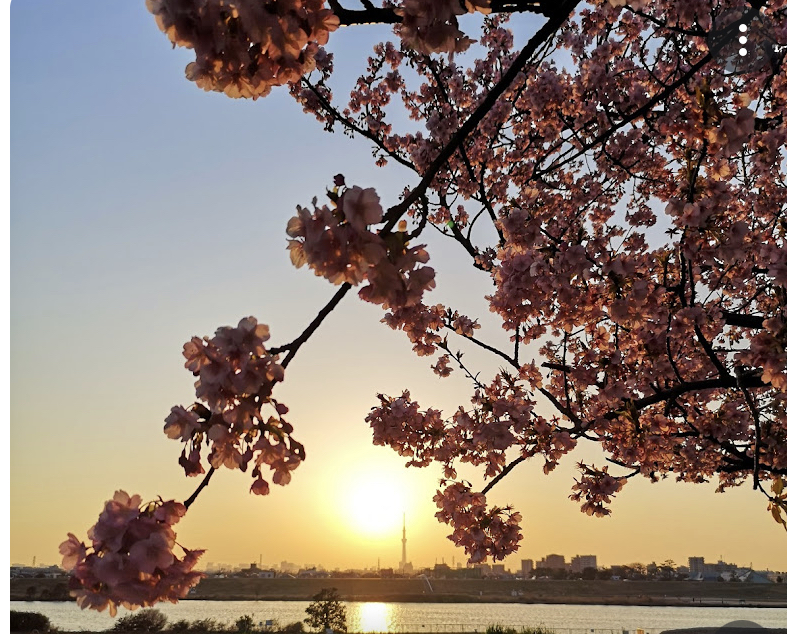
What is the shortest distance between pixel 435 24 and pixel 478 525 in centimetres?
357

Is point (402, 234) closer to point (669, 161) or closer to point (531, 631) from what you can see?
point (669, 161)

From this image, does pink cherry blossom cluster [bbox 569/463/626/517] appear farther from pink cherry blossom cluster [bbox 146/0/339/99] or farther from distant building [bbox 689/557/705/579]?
distant building [bbox 689/557/705/579]

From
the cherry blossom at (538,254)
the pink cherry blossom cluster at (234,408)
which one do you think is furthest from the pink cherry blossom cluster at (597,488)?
the pink cherry blossom cluster at (234,408)

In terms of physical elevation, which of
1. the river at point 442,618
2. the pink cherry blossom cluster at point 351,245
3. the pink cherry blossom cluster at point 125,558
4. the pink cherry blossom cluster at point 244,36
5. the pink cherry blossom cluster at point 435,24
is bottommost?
the river at point 442,618

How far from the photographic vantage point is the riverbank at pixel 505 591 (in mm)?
77812

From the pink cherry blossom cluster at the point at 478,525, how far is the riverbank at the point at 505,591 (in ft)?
248

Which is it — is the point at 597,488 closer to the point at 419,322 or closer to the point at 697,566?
the point at 419,322

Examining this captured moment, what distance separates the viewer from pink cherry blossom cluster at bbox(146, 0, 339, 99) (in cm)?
134

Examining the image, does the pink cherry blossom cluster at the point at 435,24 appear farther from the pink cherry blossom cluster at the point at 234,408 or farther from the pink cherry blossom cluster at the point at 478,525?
the pink cherry blossom cluster at the point at 478,525

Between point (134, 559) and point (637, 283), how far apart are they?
10.7 ft

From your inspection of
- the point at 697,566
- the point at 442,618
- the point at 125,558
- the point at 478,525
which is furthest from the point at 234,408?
the point at 697,566

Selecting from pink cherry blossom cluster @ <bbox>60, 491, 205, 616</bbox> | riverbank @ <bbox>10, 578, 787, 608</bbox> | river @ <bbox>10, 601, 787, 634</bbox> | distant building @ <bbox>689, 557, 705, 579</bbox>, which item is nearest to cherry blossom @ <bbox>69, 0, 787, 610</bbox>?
pink cherry blossom cluster @ <bbox>60, 491, 205, 616</bbox>

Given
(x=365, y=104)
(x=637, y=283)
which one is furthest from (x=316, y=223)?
(x=365, y=104)

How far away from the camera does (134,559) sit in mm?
1299
